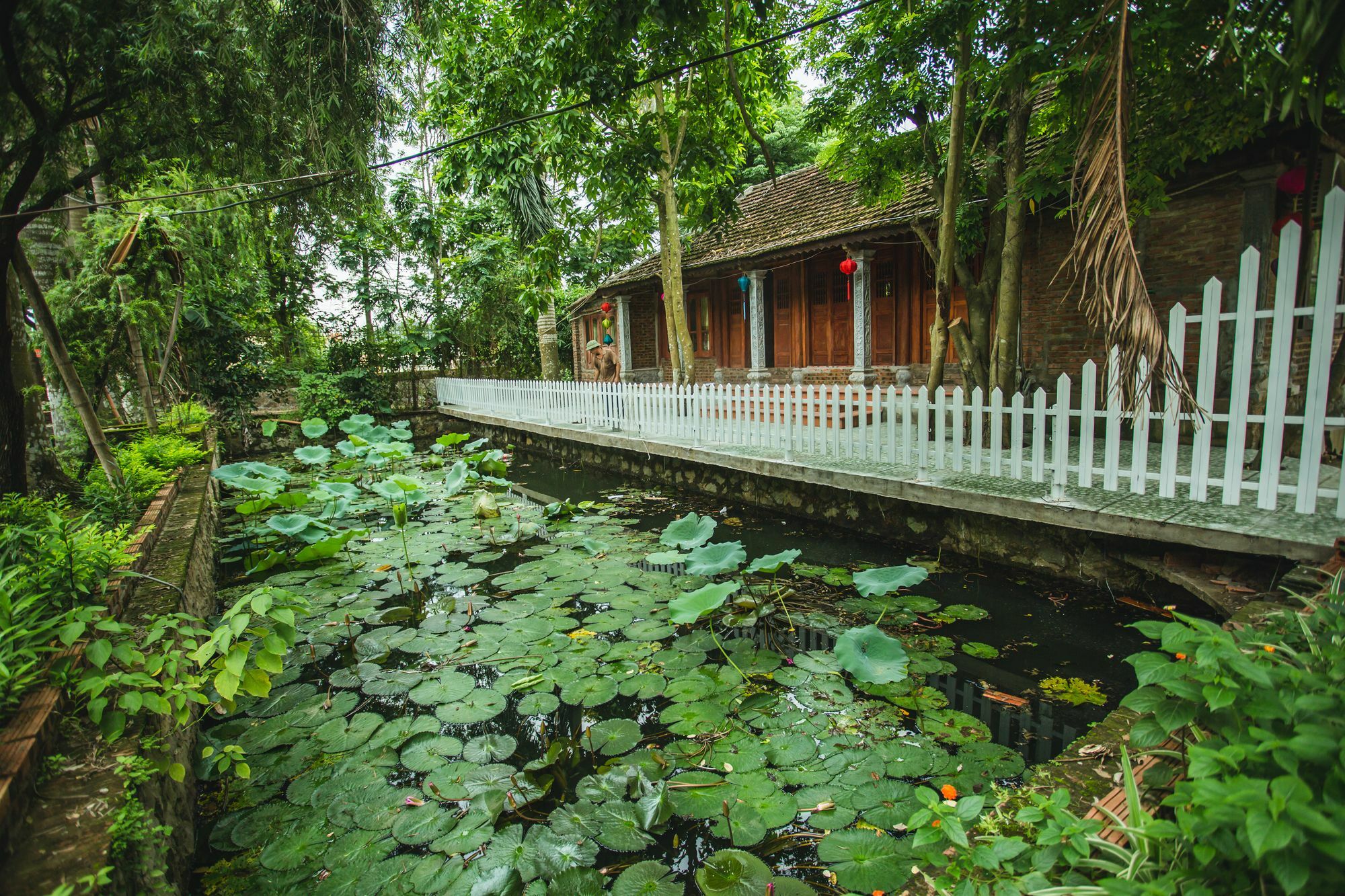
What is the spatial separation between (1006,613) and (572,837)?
3.19 m

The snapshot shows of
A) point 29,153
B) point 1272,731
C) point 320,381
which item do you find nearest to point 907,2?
point 1272,731

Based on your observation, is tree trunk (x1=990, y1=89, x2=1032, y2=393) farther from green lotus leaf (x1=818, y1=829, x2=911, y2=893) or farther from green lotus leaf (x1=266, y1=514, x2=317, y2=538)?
green lotus leaf (x1=266, y1=514, x2=317, y2=538)

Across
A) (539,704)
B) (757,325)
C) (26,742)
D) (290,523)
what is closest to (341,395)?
(757,325)

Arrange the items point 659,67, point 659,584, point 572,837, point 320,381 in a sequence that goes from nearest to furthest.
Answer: point 572,837 < point 659,584 < point 659,67 < point 320,381

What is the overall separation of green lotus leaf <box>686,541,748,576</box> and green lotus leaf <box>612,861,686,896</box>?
190 centimetres

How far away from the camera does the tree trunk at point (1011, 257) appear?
601cm

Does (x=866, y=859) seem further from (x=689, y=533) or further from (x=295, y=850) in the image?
(x=689, y=533)

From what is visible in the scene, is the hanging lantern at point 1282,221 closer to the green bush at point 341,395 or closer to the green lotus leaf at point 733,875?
the green lotus leaf at point 733,875

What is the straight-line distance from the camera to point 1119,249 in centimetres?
312

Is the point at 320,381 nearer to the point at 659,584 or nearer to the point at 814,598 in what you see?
the point at 659,584

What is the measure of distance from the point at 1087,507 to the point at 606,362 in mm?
8973

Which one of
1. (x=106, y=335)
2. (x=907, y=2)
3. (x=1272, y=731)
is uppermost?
(x=907, y=2)

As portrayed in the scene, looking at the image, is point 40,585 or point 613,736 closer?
point 40,585

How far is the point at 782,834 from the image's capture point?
7.90 feet
